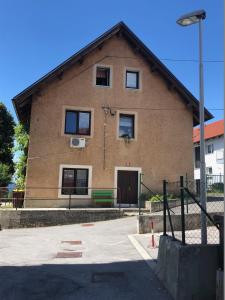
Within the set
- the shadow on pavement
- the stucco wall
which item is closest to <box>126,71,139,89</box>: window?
the stucco wall

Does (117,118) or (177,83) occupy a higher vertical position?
(177,83)

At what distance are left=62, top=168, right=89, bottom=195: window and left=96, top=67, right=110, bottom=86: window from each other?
204 inches

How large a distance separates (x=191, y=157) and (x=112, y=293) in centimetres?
1576

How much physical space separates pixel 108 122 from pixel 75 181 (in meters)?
3.76

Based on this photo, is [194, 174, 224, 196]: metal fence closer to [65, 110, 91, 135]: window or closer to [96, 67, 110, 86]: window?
[65, 110, 91, 135]: window

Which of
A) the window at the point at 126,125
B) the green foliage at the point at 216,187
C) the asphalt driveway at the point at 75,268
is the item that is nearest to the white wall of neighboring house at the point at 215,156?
the window at the point at 126,125

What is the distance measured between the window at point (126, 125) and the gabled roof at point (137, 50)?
318 cm

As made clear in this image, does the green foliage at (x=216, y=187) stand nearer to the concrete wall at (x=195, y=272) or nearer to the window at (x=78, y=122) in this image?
the window at (x=78, y=122)

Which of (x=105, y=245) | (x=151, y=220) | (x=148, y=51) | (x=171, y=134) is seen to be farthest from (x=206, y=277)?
(x=148, y=51)

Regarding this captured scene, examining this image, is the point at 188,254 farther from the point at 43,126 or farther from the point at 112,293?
the point at 43,126

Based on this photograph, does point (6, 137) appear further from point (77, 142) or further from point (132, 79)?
point (132, 79)

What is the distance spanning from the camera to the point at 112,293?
633 cm

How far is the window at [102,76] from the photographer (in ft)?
68.7

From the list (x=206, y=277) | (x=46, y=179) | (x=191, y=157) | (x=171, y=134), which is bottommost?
(x=206, y=277)
